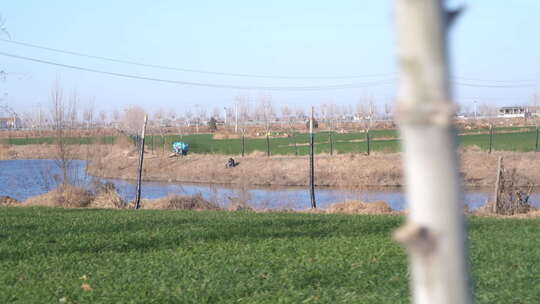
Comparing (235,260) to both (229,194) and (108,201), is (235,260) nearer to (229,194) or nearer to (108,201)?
(108,201)

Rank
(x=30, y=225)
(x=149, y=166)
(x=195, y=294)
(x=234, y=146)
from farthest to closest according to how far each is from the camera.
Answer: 1. (x=234, y=146)
2. (x=149, y=166)
3. (x=30, y=225)
4. (x=195, y=294)

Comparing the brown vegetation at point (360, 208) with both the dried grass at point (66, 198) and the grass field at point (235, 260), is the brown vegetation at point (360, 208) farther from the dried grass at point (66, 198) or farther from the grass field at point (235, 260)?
the dried grass at point (66, 198)

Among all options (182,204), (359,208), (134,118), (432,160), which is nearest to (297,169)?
(134,118)

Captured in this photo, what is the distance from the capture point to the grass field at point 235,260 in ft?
24.0

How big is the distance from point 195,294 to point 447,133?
592cm

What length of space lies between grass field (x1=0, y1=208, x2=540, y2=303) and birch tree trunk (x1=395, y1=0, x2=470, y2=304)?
521 cm

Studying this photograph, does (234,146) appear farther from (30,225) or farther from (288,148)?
(30,225)

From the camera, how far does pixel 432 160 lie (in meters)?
1.70

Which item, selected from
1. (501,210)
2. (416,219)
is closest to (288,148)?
(501,210)

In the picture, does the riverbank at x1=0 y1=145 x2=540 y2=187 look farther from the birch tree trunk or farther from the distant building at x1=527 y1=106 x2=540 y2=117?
the distant building at x1=527 y1=106 x2=540 y2=117

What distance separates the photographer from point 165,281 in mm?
8023

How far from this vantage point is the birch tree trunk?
1694 millimetres

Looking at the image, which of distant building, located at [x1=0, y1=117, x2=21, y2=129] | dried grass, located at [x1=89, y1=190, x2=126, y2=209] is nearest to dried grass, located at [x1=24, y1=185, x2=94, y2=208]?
dried grass, located at [x1=89, y1=190, x2=126, y2=209]

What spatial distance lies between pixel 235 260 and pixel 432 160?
769 centimetres
